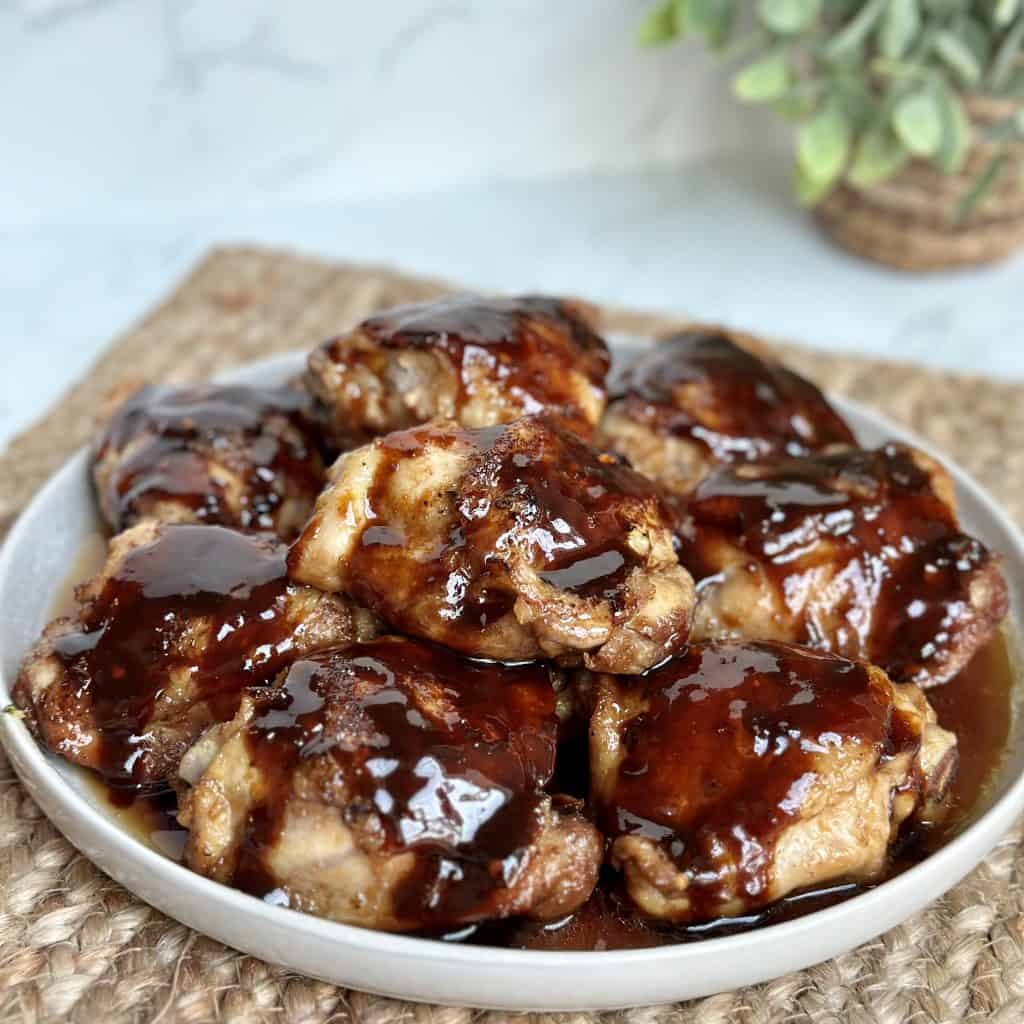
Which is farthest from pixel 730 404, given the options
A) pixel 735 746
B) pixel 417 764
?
pixel 417 764

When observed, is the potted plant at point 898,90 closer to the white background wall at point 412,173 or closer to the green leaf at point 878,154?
the green leaf at point 878,154

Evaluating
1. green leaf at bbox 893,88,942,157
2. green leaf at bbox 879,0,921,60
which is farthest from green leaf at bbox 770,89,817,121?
green leaf at bbox 893,88,942,157

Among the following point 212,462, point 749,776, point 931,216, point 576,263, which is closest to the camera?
point 749,776

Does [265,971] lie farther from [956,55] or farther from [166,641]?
[956,55]

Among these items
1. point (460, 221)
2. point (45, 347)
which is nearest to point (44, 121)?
point (45, 347)

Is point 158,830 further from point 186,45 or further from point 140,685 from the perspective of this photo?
point 186,45

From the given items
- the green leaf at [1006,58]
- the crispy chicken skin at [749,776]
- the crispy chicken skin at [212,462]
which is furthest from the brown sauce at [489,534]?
the green leaf at [1006,58]
